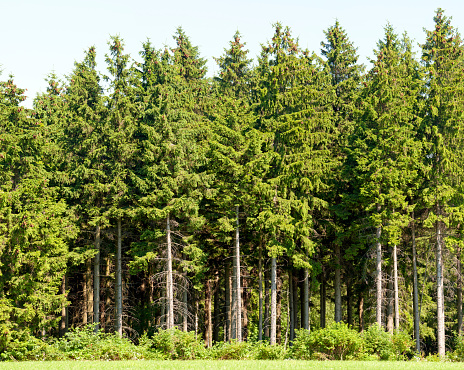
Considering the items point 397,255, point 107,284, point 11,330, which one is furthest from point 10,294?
point 397,255

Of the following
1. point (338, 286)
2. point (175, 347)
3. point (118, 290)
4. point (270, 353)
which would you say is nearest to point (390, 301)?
point (338, 286)

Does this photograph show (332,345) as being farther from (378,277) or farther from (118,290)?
(118,290)

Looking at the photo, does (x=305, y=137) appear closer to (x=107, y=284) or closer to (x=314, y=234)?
(x=314, y=234)

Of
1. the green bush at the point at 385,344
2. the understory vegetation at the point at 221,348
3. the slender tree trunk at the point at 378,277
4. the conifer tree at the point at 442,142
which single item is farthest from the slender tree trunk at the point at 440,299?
the green bush at the point at 385,344

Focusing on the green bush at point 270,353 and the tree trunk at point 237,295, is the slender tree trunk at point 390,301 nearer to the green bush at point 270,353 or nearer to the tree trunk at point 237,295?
the tree trunk at point 237,295

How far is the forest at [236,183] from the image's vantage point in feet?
89.2

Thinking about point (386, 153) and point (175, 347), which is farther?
point (386, 153)

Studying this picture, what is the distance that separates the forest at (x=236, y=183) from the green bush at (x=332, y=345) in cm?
564

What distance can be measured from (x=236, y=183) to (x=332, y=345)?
11040mm

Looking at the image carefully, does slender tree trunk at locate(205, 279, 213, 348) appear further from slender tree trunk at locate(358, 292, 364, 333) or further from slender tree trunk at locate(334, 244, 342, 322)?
slender tree trunk at locate(358, 292, 364, 333)

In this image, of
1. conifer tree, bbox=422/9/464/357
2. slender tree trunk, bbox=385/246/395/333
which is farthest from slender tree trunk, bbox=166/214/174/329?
conifer tree, bbox=422/9/464/357

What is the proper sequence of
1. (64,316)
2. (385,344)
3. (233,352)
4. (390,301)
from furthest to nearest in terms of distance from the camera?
(64,316), (390,301), (385,344), (233,352)

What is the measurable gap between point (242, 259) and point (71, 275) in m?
11.0

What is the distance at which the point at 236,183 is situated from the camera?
29125 millimetres
